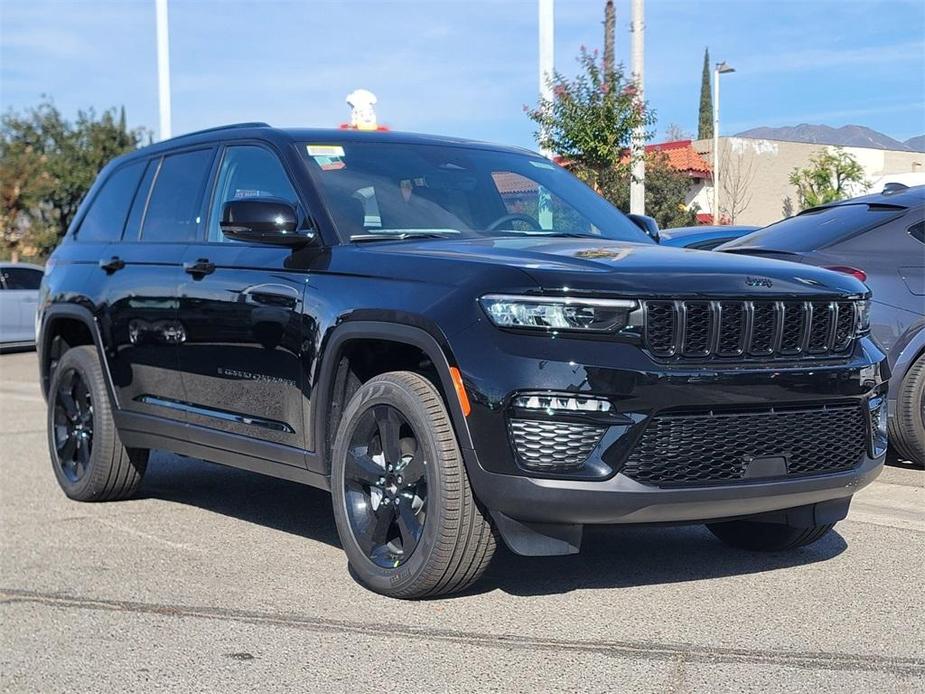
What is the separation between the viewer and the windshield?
5281 mm

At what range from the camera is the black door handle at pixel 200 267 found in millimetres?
5652

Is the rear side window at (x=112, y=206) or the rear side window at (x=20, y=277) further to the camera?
the rear side window at (x=20, y=277)

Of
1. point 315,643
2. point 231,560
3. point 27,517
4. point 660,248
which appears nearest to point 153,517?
point 27,517

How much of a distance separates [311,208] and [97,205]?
98.5 inches

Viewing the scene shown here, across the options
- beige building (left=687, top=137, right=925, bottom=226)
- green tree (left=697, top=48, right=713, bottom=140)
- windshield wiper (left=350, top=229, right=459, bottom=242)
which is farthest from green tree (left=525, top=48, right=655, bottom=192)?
green tree (left=697, top=48, right=713, bottom=140)

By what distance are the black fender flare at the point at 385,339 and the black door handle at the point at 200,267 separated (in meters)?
1.02

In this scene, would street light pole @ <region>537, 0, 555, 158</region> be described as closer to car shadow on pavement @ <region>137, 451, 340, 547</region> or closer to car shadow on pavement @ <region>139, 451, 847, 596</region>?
car shadow on pavement @ <region>137, 451, 340, 547</region>

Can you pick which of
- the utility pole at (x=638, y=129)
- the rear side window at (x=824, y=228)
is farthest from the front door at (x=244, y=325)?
the utility pole at (x=638, y=129)

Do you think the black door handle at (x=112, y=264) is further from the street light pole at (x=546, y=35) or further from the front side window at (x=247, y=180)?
the street light pole at (x=546, y=35)

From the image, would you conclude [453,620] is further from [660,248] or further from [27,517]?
[27,517]

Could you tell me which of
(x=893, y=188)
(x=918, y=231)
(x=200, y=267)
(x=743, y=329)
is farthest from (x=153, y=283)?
(x=893, y=188)

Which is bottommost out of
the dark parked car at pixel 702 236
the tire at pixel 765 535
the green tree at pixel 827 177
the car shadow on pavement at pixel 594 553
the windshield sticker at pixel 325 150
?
the car shadow on pavement at pixel 594 553

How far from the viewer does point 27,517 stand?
6484 mm

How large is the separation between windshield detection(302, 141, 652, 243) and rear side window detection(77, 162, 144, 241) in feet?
5.74
